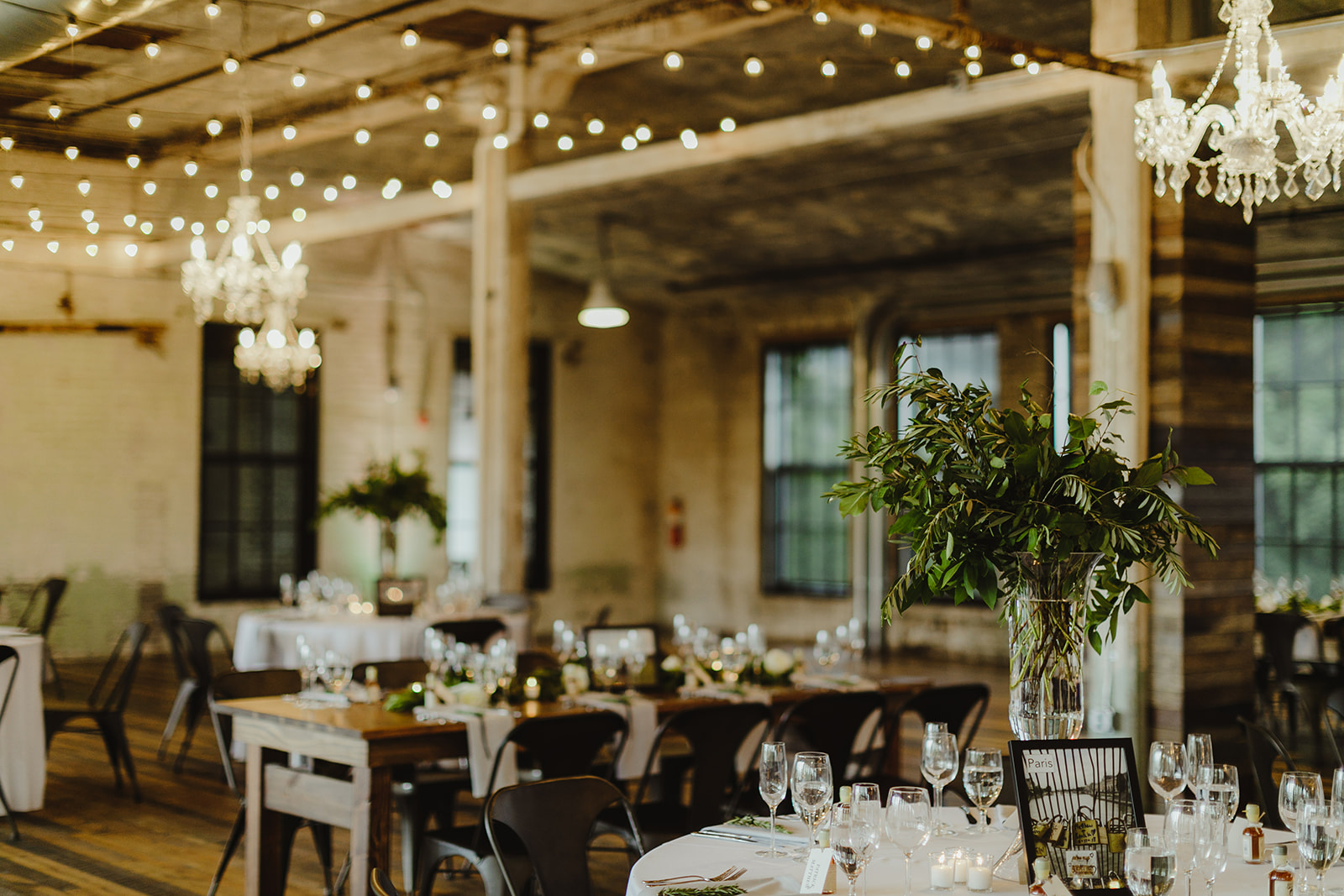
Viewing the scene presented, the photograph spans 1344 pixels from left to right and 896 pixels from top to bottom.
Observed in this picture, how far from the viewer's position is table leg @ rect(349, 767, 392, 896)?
184 inches

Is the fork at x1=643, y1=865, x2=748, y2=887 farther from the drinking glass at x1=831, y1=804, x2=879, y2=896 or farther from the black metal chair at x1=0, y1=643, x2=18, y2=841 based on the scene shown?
the black metal chair at x1=0, y1=643, x2=18, y2=841

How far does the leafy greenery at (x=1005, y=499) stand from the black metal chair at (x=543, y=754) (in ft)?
5.93

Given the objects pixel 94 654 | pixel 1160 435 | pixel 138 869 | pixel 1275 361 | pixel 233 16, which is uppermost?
pixel 233 16

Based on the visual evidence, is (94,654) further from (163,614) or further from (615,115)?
(615,115)

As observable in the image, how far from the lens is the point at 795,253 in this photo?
13.7 meters

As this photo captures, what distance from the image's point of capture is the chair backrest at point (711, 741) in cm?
507

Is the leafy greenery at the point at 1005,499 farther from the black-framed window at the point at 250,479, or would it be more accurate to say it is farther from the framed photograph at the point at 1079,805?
the black-framed window at the point at 250,479

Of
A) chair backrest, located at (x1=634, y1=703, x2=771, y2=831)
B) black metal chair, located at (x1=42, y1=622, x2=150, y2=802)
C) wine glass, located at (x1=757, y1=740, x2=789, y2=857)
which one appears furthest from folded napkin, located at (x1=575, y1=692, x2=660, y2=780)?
black metal chair, located at (x1=42, y1=622, x2=150, y2=802)

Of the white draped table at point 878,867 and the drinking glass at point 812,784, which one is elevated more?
the drinking glass at point 812,784

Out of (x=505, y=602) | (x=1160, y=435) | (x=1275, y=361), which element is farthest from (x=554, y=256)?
(x=1160, y=435)

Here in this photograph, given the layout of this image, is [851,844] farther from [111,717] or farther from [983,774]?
[111,717]

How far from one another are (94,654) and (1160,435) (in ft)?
20.1

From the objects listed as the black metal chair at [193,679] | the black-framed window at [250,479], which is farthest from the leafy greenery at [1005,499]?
the black-framed window at [250,479]

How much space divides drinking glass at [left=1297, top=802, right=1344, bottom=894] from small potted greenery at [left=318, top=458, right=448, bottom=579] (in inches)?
285
